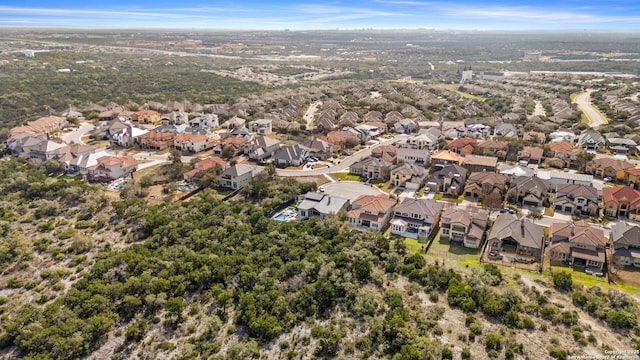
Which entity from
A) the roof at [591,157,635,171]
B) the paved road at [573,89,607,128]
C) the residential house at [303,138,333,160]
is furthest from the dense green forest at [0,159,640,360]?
the paved road at [573,89,607,128]

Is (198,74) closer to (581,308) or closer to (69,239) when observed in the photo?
(69,239)

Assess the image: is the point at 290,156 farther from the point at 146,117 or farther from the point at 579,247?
the point at 146,117

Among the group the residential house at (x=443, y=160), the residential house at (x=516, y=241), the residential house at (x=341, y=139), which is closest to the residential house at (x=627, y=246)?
the residential house at (x=516, y=241)

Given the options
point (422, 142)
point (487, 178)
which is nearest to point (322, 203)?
point (487, 178)

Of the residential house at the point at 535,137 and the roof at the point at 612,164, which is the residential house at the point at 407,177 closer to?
the roof at the point at 612,164

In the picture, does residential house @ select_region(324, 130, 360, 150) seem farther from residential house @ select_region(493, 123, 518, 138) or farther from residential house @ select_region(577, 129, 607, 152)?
residential house @ select_region(577, 129, 607, 152)
